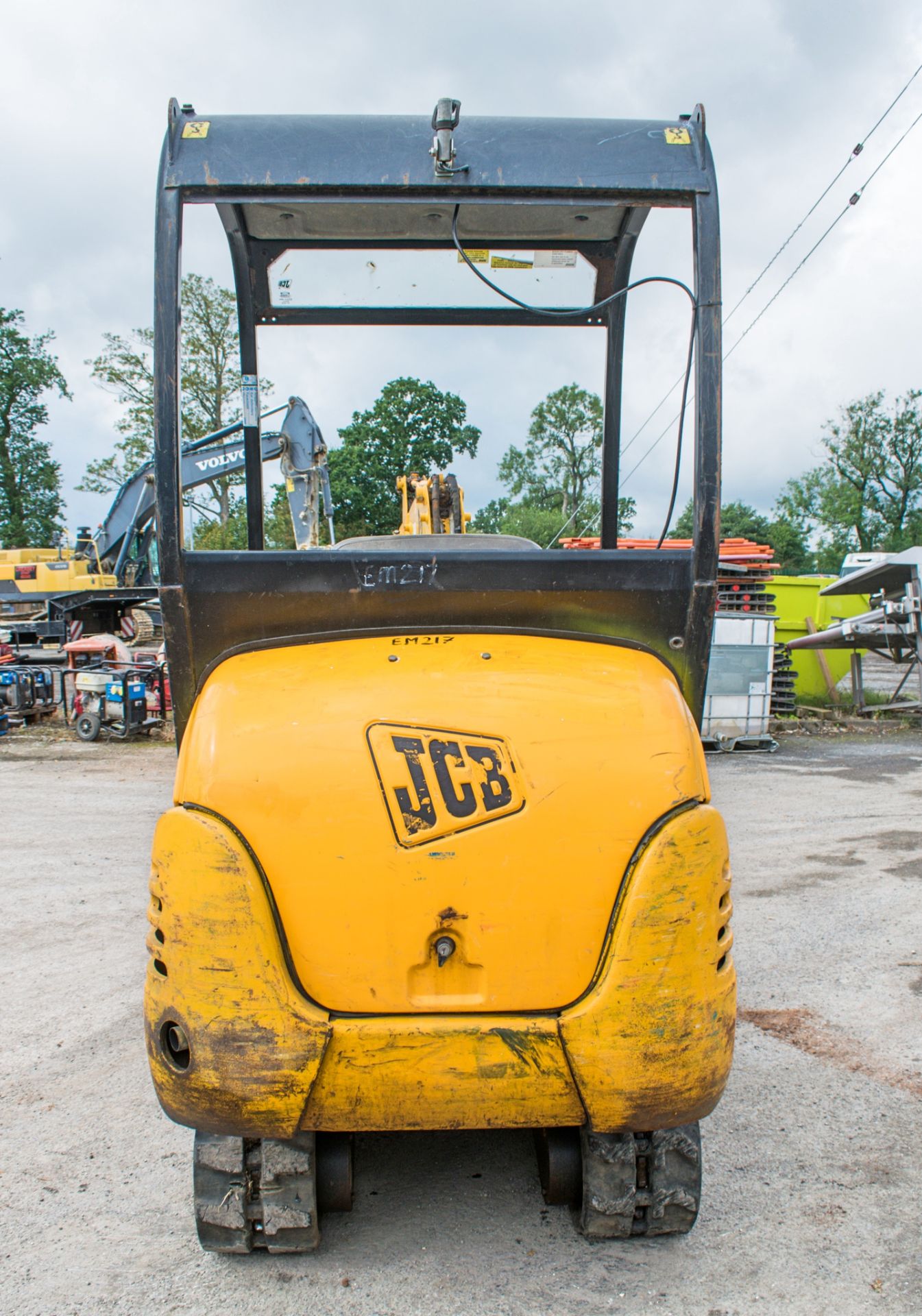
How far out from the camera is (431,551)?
7.86ft

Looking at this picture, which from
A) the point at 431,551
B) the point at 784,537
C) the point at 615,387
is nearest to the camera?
the point at 431,551

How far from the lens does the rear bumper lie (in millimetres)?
2033

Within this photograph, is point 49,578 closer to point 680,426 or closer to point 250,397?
point 250,397

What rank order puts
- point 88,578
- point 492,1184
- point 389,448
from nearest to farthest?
point 492,1184, point 389,448, point 88,578

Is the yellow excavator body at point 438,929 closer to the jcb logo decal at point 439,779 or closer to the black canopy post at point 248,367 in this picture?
the jcb logo decal at point 439,779

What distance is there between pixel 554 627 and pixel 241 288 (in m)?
1.66

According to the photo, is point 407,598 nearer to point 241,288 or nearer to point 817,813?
point 241,288

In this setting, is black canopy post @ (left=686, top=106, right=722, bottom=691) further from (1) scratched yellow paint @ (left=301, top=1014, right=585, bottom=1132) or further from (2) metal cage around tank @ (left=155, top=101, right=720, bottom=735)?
(1) scratched yellow paint @ (left=301, top=1014, right=585, bottom=1132)

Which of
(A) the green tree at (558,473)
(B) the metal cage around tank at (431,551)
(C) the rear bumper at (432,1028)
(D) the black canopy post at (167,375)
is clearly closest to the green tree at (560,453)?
(A) the green tree at (558,473)

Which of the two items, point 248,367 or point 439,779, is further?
point 248,367

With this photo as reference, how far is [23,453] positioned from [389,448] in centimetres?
4622

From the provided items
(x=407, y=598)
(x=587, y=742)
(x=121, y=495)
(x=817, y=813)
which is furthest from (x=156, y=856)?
(x=121, y=495)

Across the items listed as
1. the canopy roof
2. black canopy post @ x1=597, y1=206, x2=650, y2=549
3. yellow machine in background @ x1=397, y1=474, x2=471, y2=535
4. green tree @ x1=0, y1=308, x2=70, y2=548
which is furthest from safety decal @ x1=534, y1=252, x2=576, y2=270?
green tree @ x1=0, y1=308, x2=70, y2=548

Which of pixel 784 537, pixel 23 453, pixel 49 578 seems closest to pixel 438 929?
pixel 49 578
